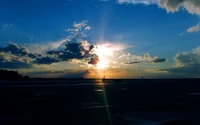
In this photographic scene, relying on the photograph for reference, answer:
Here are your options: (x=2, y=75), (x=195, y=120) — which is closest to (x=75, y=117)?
(x=195, y=120)

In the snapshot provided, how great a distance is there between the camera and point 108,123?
14438mm

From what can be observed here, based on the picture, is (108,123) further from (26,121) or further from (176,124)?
(26,121)

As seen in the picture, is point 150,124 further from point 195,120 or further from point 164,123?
point 195,120

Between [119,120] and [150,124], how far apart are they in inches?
83.2

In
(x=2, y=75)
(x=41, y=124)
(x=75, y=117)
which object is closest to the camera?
(x=41, y=124)

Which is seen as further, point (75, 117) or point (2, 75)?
point (2, 75)

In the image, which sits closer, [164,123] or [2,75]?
[164,123]

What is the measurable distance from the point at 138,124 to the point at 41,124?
545 centimetres

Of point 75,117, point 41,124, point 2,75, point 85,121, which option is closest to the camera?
point 41,124

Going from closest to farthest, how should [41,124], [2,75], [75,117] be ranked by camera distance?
[41,124], [75,117], [2,75]

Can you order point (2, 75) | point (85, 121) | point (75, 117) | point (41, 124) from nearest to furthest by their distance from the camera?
point (41, 124) < point (85, 121) < point (75, 117) < point (2, 75)

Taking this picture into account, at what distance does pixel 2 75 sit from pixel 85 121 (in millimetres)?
152697

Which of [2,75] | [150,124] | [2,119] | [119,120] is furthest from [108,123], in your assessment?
[2,75]

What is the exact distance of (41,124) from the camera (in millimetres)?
13898
